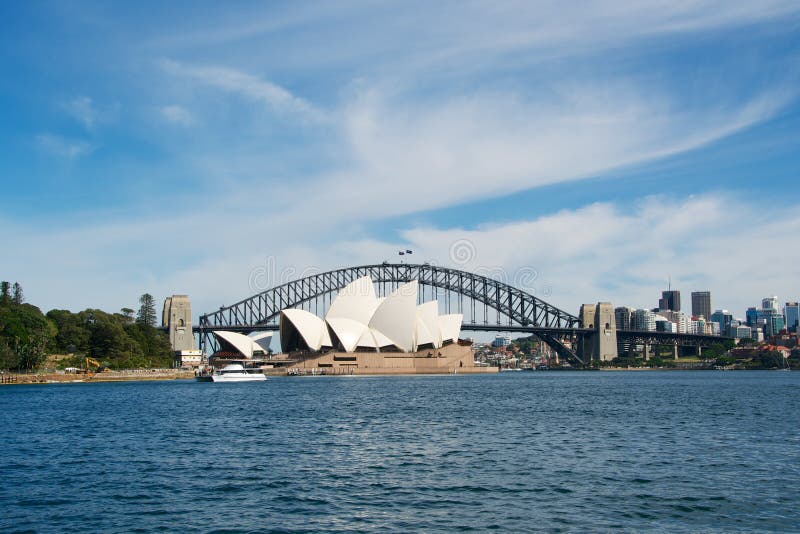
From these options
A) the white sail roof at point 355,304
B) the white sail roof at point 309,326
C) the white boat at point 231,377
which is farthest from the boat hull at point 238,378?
the white sail roof at point 355,304

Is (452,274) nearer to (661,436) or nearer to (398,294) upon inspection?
(398,294)

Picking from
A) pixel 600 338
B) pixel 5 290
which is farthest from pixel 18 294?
pixel 600 338

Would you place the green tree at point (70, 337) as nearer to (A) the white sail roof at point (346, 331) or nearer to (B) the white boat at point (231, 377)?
(B) the white boat at point (231, 377)

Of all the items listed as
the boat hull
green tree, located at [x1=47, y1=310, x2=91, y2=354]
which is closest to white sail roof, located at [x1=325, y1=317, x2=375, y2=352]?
the boat hull

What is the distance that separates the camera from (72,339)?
95562mm

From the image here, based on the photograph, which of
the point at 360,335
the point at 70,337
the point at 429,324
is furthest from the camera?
the point at 429,324

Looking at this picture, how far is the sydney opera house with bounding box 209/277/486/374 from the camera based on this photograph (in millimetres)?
107500

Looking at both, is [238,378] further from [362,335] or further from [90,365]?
[362,335]

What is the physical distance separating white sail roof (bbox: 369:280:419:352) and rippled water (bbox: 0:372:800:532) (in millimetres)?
67850

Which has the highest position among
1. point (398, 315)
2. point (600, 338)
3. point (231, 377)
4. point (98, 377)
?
point (398, 315)

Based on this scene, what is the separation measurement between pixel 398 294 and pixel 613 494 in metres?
89.4

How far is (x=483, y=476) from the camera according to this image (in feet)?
67.3

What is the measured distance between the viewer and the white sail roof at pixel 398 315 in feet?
352

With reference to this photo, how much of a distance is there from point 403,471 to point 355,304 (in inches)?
3486
